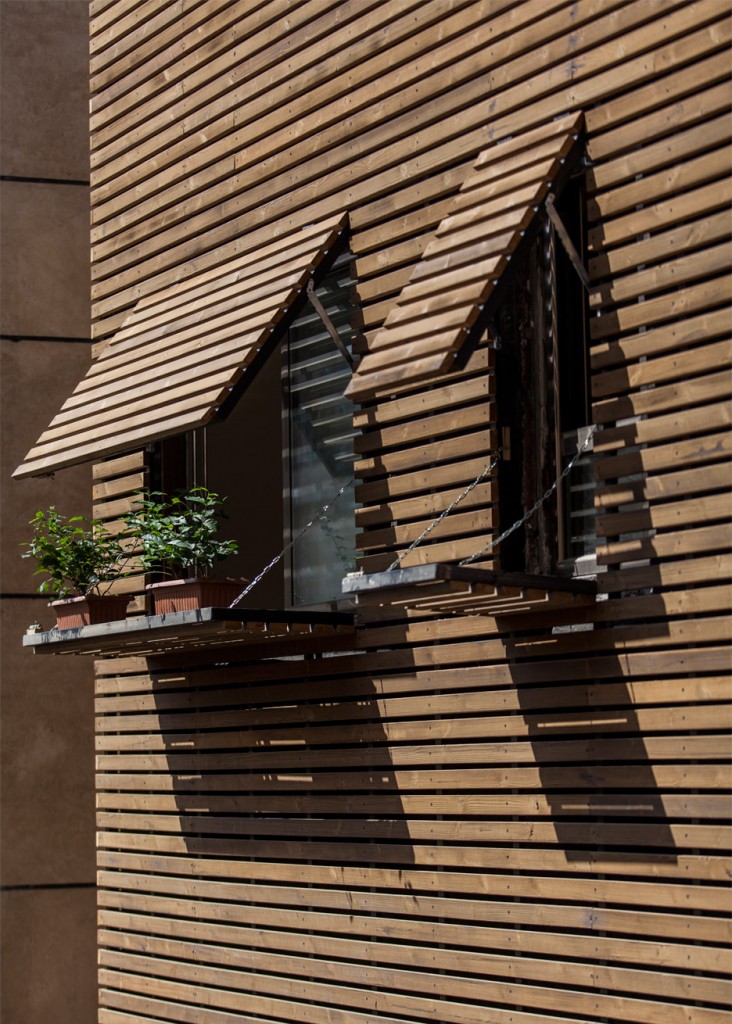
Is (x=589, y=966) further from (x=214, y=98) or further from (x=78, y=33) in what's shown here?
(x=78, y=33)

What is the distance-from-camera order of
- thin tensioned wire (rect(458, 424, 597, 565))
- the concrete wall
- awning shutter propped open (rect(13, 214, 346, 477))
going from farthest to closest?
1. the concrete wall
2. awning shutter propped open (rect(13, 214, 346, 477))
3. thin tensioned wire (rect(458, 424, 597, 565))

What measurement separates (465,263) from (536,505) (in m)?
1.10

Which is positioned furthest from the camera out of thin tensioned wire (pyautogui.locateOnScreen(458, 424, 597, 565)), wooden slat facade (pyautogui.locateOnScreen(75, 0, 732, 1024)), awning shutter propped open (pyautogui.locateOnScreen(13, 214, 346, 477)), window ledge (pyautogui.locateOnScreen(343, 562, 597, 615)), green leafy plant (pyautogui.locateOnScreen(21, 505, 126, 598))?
green leafy plant (pyautogui.locateOnScreen(21, 505, 126, 598))

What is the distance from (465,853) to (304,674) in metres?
1.48

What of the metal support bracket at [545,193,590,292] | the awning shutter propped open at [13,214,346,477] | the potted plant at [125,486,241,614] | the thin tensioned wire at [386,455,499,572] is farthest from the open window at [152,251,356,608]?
the metal support bracket at [545,193,590,292]

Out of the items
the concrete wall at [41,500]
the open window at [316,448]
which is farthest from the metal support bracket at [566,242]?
the concrete wall at [41,500]

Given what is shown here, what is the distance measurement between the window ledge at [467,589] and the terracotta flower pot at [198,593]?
64.8 inches

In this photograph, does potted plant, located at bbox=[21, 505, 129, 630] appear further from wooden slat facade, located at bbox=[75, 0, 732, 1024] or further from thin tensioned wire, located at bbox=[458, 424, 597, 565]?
thin tensioned wire, located at bbox=[458, 424, 597, 565]

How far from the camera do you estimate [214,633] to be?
7527 mm

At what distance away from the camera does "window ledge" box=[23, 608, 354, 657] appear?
7395mm

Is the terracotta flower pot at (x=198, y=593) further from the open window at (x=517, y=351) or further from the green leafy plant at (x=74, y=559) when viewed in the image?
the open window at (x=517, y=351)

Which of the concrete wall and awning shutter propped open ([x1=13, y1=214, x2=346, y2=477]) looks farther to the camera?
the concrete wall

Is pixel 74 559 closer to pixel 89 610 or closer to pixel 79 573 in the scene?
pixel 79 573

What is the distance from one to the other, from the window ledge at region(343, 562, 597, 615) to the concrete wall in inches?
230
